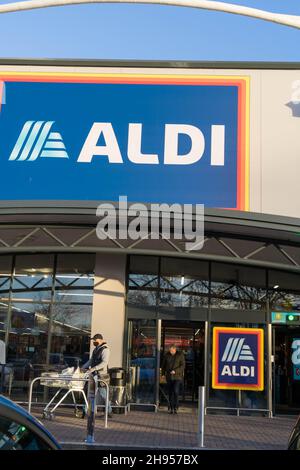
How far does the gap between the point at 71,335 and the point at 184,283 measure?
3256mm

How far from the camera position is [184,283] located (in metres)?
14.7

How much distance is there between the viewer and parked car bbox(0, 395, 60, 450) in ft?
Result: 9.61

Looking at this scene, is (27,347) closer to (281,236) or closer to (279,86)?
(281,236)

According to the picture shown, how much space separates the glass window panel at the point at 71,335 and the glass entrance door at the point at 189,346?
1999mm

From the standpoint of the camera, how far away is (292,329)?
1425 cm

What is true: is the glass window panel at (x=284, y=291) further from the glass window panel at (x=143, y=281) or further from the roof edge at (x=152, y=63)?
the roof edge at (x=152, y=63)

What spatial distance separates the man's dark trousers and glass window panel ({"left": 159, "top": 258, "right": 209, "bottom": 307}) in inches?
85.5

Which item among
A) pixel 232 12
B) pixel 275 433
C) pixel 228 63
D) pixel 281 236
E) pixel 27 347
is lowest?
pixel 275 433

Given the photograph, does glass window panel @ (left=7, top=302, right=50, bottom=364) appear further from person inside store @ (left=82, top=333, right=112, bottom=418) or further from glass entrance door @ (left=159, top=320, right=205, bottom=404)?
glass entrance door @ (left=159, top=320, right=205, bottom=404)

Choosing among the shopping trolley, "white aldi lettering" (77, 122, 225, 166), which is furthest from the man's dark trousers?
"white aldi lettering" (77, 122, 225, 166)

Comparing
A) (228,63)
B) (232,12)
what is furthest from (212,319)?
(232,12)

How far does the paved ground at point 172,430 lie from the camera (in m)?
8.94

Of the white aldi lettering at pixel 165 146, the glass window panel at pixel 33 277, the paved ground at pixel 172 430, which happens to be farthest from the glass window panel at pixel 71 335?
the white aldi lettering at pixel 165 146

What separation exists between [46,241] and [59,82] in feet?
13.5
